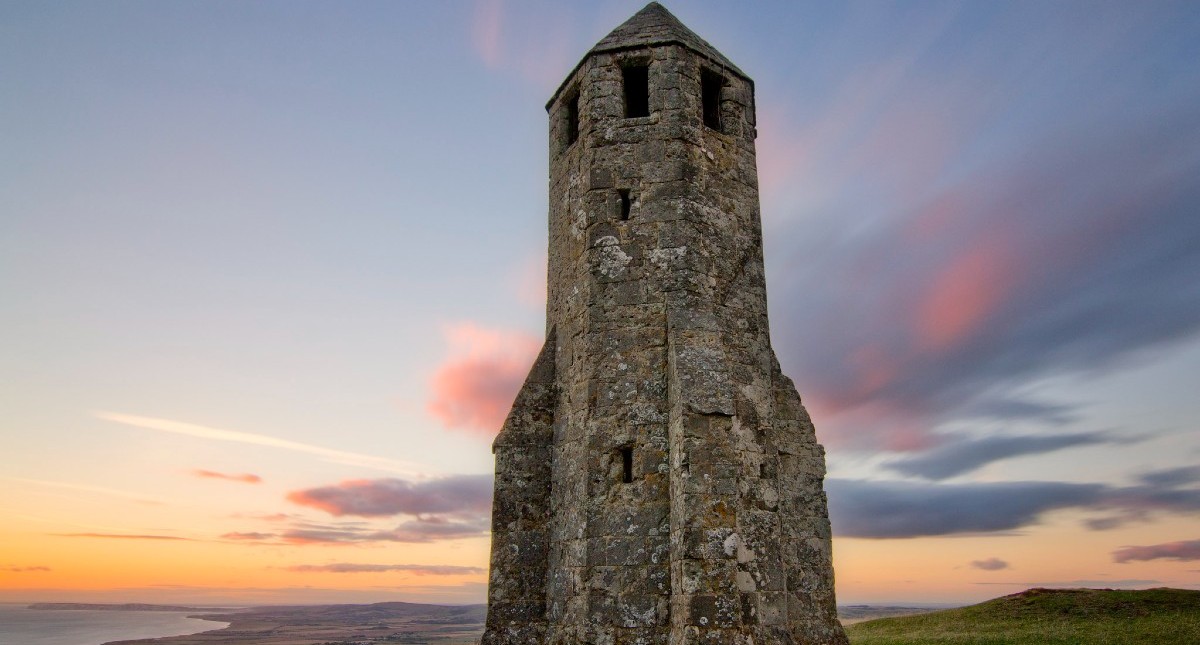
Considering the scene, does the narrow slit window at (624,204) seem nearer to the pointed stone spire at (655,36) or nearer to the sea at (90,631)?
the pointed stone spire at (655,36)

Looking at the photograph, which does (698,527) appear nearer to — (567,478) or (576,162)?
(567,478)

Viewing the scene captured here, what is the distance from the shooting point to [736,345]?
9.29 m

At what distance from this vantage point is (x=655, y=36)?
33.8ft

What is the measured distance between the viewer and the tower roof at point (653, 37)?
10.3m

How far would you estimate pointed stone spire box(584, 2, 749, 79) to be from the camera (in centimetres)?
1026

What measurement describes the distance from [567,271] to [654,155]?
1779mm

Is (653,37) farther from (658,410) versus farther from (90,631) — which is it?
(90,631)

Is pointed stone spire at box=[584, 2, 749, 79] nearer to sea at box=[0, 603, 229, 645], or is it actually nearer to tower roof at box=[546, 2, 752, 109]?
tower roof at box=[546, 2, 752, 109]

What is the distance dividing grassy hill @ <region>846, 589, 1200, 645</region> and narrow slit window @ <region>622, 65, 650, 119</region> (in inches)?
451

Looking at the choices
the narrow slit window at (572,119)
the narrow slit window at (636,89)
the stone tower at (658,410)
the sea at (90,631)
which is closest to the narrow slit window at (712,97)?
the stone tower at (658,410)

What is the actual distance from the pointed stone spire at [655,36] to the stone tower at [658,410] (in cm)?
3

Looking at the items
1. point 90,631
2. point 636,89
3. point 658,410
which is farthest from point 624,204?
point 90,631

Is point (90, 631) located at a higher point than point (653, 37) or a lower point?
lower

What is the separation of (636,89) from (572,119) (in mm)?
990
